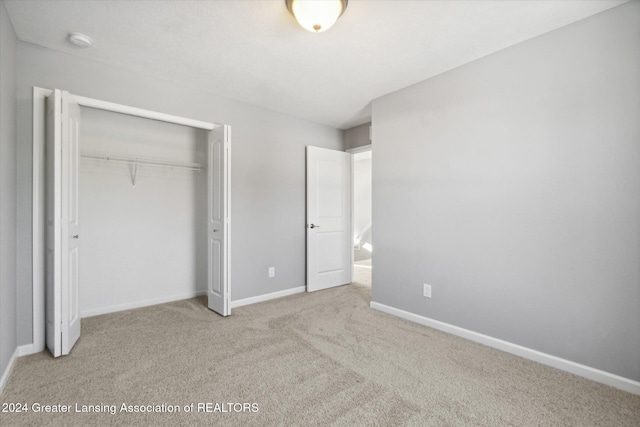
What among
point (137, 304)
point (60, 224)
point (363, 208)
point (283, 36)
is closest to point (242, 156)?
point (283, 36)

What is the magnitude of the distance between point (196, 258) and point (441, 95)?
11.0 feet

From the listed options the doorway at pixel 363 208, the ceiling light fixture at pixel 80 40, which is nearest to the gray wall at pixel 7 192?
the ceiling light fixture at pixel 80 40

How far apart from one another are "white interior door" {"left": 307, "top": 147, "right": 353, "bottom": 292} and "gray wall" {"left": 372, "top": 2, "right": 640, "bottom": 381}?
140 centimetres

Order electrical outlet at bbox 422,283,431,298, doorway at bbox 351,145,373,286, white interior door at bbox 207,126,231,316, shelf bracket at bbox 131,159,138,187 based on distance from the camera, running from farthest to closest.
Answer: doorway at bbox 351,145,373,286
shelf bracket at bbox 131,159,138,187
white interior door at bbox 207,126,231,316
electrical outlet at bbox 422,283,431,298

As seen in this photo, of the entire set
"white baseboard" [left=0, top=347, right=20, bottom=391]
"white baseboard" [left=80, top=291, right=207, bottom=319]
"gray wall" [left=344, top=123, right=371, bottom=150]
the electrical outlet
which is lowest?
"white baseboard" [left=0, top=347, right=20, bottom=391]

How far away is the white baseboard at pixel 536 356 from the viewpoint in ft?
6.38

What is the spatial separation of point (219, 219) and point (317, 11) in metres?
2.18

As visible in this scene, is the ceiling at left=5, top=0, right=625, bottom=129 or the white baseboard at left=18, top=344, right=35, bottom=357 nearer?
the ceiling at left=5, top=0, right=625, bottom=129

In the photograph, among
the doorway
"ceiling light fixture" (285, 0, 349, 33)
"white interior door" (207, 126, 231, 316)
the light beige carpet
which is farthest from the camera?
the doorway

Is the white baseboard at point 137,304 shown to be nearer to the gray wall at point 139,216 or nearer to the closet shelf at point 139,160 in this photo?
the gray wall at point 139,216

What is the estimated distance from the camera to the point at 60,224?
225 cm

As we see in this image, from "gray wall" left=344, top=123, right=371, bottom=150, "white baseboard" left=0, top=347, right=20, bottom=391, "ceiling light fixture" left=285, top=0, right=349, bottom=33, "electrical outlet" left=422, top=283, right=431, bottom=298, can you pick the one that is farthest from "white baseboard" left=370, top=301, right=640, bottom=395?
"white baseboard" left=0, top=347, right=20, bottom=391

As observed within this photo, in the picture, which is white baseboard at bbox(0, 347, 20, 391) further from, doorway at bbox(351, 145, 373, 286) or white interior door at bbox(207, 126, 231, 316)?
doorway at bbox(351, 145, 373, 286)

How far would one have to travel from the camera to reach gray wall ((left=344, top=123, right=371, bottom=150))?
4461mm
